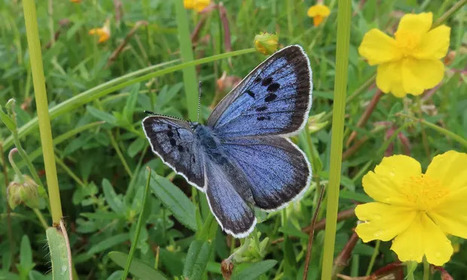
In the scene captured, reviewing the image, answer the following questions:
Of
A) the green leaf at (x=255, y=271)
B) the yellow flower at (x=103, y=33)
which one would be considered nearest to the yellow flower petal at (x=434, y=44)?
the green leaf at (x=255, y=271)

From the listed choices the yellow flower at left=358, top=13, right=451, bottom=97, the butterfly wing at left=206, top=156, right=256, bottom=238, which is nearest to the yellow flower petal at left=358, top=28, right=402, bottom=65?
the yellow flower at left=358, top=13, right=451, bottom=97

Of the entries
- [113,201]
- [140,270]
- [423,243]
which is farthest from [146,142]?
[423,243]

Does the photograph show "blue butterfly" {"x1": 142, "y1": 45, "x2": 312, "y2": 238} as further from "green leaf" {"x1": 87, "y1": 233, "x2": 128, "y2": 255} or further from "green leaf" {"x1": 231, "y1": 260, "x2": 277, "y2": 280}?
"green leaf" {"x1": 87, "y1": 233, "x2": 128, "y2": 255}

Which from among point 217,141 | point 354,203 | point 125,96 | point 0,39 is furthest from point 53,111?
point 0,39

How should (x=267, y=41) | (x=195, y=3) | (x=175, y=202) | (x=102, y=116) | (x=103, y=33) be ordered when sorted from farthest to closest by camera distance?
(x=103, y=33)
(x=195, y=3)
(x=102, y=116)
(x=175, y=202)
(x=267, y=41)

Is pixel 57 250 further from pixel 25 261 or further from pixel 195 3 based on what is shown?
pixel 195 3

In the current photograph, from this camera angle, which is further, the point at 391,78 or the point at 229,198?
the point at 391,78

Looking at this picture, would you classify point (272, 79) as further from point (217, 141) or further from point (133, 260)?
point (133, 260)
